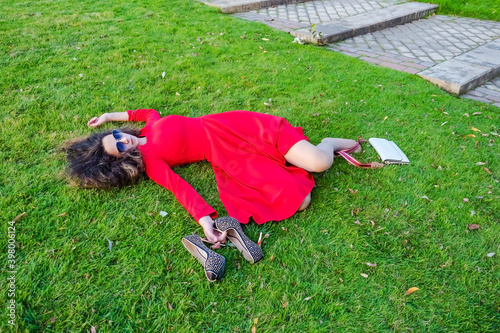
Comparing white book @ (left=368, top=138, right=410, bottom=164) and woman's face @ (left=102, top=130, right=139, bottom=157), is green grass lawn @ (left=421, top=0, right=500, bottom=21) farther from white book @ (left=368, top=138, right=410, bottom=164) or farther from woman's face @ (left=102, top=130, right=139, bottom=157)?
woman's face @ (left=102, top=130, right=139, bottom=157)

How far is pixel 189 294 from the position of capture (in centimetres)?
233

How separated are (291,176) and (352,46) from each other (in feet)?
15.8

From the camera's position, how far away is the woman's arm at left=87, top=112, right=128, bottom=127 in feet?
12.4

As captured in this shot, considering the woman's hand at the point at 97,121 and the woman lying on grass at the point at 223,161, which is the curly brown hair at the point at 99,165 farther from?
the woman's hand at the point at 97,121

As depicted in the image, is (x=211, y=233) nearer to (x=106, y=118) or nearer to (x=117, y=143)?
(x=117, y=143)

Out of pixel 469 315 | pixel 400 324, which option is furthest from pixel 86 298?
pixel 469 315

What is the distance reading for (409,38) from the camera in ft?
23.6

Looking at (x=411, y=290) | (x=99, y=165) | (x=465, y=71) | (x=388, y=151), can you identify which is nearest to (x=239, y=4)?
(x=465, y=71)

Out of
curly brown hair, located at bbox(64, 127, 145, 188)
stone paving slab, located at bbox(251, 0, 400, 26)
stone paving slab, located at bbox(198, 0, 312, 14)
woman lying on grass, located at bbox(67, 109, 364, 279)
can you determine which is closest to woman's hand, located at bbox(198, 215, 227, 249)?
woman lying on grass, located at bbox(67, 109, 364, 279)

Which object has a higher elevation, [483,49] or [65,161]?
[483,49]

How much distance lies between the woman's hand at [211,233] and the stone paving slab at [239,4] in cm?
694

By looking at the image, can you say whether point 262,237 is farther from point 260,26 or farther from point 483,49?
point 483,49

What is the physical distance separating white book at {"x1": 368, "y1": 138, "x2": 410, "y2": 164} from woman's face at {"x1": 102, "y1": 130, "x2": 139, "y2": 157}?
264 cm

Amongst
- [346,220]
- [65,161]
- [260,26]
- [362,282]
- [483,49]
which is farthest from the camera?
[260,26]
